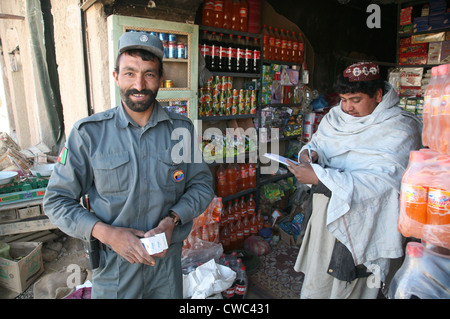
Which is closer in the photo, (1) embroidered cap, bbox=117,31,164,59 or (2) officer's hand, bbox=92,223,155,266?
(2) officer's hand, bbox=92,223,155,266

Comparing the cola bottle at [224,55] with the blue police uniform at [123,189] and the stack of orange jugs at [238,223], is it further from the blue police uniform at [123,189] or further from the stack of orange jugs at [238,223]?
the blue police uniform at [123,189]

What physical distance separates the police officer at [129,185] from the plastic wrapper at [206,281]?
95cm

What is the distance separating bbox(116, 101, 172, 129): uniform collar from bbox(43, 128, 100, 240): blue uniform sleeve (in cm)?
22

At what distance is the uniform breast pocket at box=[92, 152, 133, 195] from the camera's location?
152 cm

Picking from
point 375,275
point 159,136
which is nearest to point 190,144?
point 159,136

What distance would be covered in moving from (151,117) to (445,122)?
134cm

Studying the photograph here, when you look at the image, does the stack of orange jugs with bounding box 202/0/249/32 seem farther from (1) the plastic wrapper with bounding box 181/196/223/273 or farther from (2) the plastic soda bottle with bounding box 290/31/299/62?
(1) the plastic wrapper with bounding box 181/196/223/273

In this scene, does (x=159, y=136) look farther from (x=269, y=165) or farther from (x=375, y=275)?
(x=269, y=165)

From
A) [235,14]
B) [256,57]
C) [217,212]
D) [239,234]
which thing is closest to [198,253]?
[217,212]

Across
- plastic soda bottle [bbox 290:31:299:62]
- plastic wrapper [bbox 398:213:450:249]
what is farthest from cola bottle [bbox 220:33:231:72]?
plastic wrapper [bbox 398:213:450:249]

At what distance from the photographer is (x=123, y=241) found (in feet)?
4.61

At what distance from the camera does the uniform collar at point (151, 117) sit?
1612mm

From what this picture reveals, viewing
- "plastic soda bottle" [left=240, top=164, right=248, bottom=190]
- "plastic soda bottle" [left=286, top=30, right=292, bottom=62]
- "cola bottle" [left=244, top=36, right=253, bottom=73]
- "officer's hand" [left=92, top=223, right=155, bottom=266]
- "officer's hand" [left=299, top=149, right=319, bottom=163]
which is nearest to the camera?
"officer's hand" [left=92, top=223, right=155, bottom=266]

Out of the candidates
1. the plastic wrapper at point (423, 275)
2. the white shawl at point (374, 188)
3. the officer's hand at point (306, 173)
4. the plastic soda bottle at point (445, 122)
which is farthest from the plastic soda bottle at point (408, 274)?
the officer's hand at point (306, 173)
